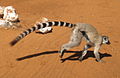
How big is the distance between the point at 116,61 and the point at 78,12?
5813 mm

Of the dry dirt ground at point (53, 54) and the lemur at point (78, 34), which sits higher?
the lemur at point (78, 34)

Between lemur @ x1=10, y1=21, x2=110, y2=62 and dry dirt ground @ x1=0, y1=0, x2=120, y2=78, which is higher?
lemur @ x1=10, y1=21, x2=110, y2=62

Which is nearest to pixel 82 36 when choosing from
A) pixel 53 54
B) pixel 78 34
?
pixel 78 34

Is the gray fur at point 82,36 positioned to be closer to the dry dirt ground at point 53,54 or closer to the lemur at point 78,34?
the lemur at point 78,34

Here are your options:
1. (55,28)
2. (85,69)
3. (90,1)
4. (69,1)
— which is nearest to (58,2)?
(69,1)

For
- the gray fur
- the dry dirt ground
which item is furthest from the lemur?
the dry dirt ground

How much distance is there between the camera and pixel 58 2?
1645 centimetres

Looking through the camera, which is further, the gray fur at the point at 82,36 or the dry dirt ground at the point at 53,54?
the gray fur at the point at 82,36

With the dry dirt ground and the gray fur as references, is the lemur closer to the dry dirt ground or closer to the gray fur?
the gray fur

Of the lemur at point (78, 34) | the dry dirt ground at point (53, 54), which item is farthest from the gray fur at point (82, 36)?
the dry dirt ground at point (53, 54)

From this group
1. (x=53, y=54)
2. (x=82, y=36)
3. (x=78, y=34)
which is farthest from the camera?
(x=53, y=54)

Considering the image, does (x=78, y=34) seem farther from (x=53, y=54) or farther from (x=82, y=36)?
(x=53, y=54)

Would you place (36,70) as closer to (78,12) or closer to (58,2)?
(78,12)

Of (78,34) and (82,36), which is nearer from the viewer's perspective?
(78,34)
